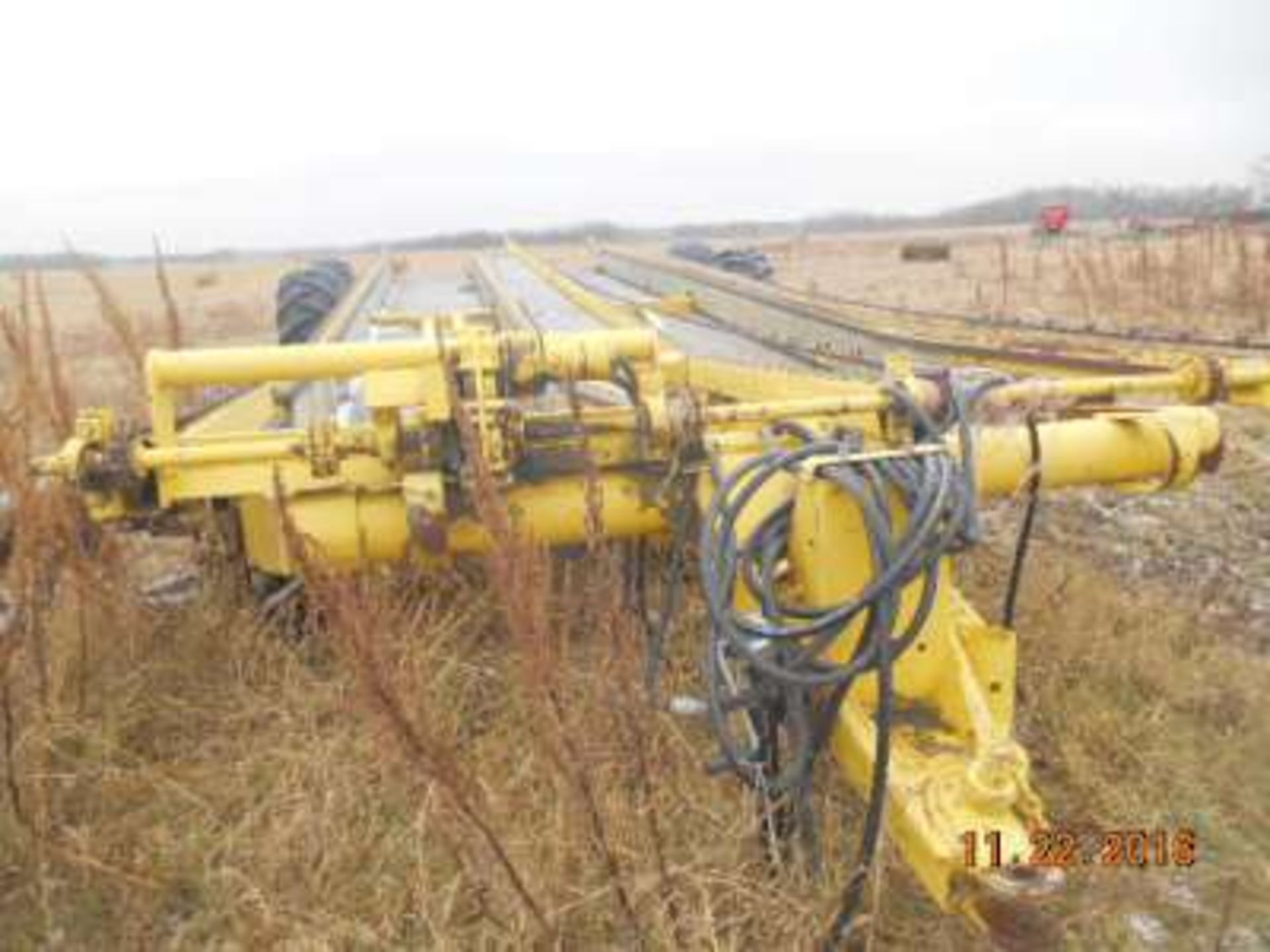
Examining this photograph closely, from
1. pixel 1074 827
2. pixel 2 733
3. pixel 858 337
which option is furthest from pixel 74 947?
pixel 858 337

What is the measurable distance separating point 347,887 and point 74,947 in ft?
1.86

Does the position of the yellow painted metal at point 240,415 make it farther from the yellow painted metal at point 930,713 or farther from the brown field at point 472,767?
the yellow painted metal at point 930,713

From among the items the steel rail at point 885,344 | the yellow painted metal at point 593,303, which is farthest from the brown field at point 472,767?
the yellow painted metal at point 593,303

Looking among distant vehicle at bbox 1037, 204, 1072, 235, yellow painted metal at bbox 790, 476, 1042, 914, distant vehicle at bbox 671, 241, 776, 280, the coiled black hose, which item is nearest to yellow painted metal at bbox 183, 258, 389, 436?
the coiled black hose

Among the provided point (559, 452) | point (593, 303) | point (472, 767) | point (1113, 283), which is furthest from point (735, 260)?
point (472, 767)

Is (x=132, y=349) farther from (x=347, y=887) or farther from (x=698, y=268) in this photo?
(x=698, y=268)

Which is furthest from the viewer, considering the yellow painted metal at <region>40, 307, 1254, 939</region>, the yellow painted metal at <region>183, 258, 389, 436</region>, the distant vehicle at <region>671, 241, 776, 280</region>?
the distant vehicle at <region>671, 241, 776, 280</region>

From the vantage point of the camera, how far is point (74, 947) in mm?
2033

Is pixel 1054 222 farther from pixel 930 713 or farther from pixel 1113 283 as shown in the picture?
pixel 930 713

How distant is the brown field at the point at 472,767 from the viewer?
5.93 feet

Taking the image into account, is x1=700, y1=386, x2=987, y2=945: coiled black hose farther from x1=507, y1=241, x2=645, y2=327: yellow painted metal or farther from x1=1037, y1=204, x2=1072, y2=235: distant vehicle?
x1=1037, y1=204, x2=1072, y2=235: distant vehicle

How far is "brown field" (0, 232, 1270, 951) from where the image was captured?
181 centimetres

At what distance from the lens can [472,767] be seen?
8.15ft

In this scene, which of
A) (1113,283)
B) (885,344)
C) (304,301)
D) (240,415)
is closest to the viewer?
(240,415)
